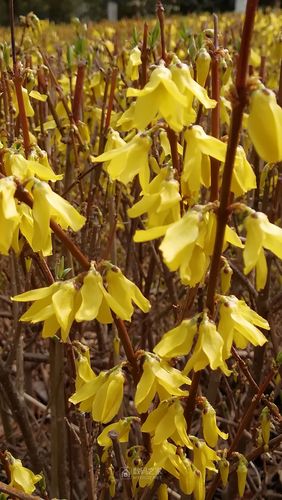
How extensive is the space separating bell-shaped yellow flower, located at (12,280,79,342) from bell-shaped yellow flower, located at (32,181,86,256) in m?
0.08

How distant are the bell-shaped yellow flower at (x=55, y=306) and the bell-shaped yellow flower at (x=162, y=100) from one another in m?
0.29

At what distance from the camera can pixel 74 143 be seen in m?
2.19

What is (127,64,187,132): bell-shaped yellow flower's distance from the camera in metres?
1.17

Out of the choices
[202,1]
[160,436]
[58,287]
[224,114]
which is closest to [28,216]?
[58,287]

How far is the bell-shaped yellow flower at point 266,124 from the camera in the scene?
3.35ft

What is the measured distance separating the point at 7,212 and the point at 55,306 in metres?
0.17

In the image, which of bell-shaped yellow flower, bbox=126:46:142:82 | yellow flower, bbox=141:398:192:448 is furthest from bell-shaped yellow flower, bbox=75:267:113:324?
bell-shaped yellow flower, bbox=126:46:142:82

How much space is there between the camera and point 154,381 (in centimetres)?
127

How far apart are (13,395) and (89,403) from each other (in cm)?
85

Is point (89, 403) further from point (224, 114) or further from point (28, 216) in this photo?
point (224, 114)

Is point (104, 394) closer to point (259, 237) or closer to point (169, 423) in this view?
point (169, 423)

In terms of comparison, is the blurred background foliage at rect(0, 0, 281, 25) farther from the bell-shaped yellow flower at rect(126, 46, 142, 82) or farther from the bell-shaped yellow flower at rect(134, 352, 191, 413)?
the bell-shaped yellow flower at rect(134, 352, 191, 413)

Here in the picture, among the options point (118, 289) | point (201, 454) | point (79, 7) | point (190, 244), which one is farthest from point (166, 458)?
point (79, 7)

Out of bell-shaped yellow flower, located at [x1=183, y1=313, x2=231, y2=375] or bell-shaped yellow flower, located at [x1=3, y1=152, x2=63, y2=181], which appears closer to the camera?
bell-shaped yellow flower, located at [x1=183, y1=313, x2=231, y2=375]
